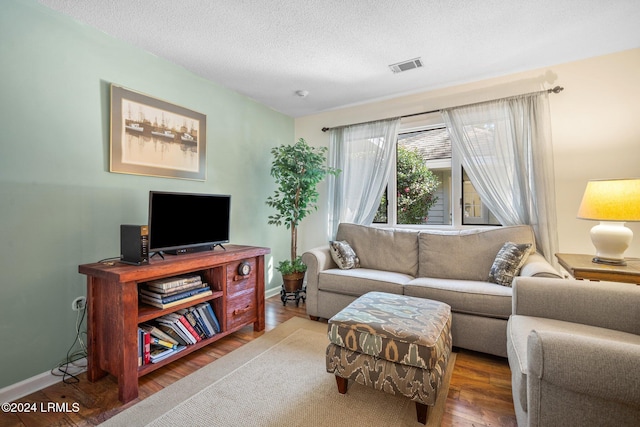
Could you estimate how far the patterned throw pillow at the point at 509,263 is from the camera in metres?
2.21

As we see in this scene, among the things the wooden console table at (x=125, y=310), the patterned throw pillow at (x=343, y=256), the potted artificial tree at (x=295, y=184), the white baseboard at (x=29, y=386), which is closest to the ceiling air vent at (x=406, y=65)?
the potted artificial tree at (x=295, y=184)

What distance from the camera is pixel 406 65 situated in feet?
8.48

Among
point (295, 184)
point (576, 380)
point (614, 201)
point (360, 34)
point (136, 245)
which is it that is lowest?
point (576, 380)

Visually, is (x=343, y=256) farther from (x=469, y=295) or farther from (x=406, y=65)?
(x=406, y=65)

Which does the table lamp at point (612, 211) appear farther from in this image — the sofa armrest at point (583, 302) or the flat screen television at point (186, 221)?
the flat screen television at point (186, 221)

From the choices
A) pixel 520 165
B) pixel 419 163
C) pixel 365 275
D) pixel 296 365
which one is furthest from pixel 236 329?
pixel 520 165

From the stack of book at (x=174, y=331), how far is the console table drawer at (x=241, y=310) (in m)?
0.12

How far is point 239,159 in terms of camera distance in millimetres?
3186

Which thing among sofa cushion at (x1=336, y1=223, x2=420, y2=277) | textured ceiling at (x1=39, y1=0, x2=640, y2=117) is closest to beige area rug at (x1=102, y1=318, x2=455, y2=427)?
sofa cushion at (x1=336, y1=223, x2=420, y2=277)

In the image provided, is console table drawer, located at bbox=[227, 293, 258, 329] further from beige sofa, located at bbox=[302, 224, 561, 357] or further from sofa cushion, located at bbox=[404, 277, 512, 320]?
sofa cushion, located at bbox=[404, 277, 512, 320]

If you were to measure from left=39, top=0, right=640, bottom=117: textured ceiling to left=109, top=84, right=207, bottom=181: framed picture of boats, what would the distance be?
453 millimetres

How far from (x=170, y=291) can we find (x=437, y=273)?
227 centimetres

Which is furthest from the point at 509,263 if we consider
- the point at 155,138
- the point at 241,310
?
the point at 155,138

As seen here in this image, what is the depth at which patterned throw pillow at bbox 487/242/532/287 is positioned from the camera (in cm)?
221
